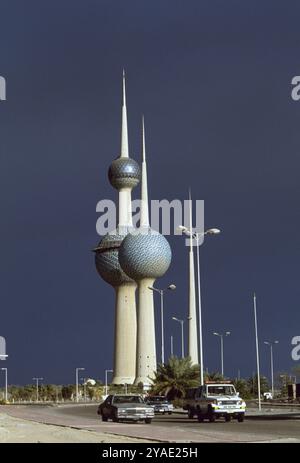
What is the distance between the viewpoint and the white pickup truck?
1583 inches

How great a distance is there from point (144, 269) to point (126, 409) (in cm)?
14634

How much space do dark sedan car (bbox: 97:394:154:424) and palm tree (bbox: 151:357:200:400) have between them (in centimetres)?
3771

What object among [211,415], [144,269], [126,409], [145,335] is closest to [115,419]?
[126,409]

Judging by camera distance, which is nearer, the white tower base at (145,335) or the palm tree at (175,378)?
the palm tree at (175,378)

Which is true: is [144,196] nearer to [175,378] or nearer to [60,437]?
[175,378]

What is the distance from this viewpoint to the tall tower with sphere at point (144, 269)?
→ 605 feet

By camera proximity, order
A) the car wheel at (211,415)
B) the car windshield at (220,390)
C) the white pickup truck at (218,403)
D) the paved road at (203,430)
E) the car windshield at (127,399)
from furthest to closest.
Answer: the car windshield at (220,390)
the car wheel at (211,415)
the white pickup truck at (218,403)
the car windshield at (127,399)
the paved road at (203,430)

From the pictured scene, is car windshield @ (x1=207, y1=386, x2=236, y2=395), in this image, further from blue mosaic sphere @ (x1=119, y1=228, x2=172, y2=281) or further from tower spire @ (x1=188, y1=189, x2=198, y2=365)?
blue mosaic sphere @ (x1=119, y1=228, x2=172, y2=281)

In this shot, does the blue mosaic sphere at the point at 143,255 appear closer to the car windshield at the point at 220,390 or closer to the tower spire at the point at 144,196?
the tower spire at the point at 144,196

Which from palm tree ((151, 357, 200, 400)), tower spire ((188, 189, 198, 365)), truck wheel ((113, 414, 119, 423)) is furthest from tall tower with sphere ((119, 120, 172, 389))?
truck wheel ((113, 414, 119, 423))

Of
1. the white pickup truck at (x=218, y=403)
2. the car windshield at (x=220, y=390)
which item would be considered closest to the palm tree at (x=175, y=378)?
the white pickup truck at (x=218, y=403)

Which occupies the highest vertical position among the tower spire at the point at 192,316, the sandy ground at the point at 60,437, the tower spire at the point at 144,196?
the tower spire at the point at 144,196
